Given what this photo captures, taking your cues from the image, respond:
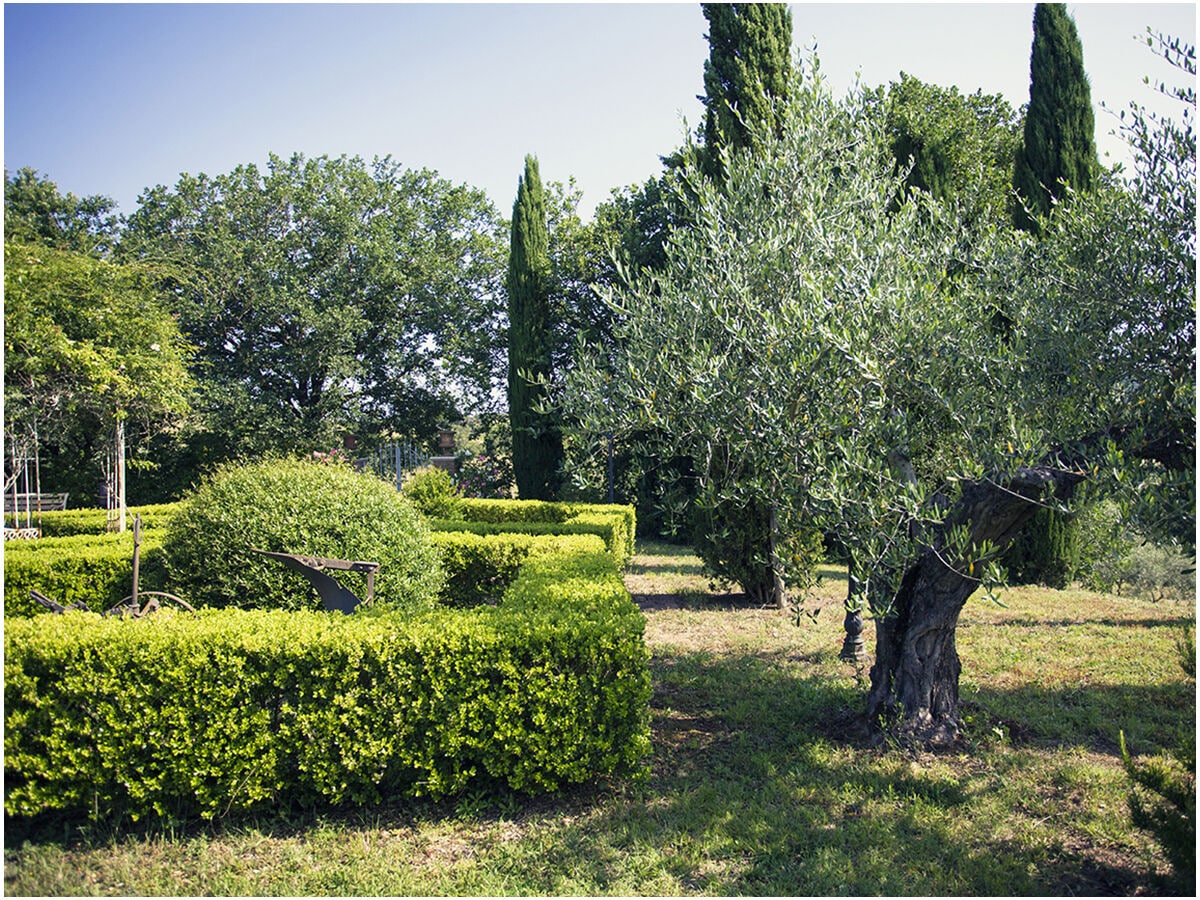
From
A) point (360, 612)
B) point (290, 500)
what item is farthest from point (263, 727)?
point (290, 500)

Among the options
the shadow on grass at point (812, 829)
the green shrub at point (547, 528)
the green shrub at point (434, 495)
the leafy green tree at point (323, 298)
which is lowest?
the shadow on grass at point (812, 829)

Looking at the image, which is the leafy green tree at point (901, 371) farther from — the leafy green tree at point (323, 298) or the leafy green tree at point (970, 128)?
the leafy green tree at point (323, 298)

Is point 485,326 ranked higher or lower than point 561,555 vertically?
higher

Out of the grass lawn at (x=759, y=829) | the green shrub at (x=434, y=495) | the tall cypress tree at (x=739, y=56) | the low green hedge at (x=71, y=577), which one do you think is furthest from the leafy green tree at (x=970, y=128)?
the low green hedge at (x=71, y=577)

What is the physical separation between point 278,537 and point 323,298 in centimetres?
1743

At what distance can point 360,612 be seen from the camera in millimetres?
4926

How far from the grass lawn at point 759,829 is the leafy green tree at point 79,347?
640 centimetres

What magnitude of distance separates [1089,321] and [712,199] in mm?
2606

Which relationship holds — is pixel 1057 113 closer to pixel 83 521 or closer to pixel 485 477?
pixel 485 477

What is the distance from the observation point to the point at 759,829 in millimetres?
3920

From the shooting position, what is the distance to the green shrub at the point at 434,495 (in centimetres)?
1321

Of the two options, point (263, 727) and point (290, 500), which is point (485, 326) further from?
point (263, 727)

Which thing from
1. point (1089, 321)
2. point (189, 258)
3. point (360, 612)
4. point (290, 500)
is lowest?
point (360, 612)

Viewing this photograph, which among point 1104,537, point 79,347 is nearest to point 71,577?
point 79,347
